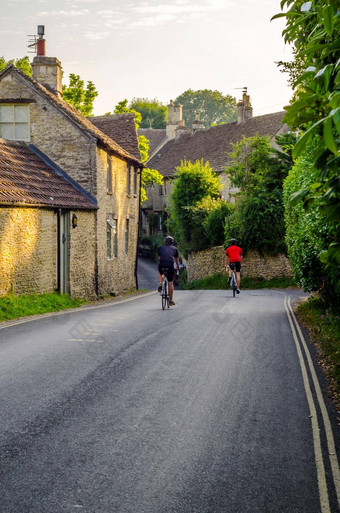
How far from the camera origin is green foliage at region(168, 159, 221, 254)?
44.1m

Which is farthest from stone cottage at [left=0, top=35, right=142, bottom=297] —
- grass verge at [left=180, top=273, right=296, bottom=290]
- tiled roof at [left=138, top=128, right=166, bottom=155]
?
tiled roof at [left=138, top=128, right=166, bottom=155]

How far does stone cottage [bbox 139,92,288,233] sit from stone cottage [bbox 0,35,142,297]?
2565cm

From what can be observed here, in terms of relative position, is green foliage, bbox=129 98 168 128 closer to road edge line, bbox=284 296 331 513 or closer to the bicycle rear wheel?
the bicycle rear wheel

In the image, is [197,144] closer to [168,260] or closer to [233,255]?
[233,255]

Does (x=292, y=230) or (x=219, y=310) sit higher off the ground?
(x=292, y=230)

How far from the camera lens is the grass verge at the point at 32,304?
685 inches

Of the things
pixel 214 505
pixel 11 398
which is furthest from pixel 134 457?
pixel 11 398

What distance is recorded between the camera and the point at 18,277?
19.4 m

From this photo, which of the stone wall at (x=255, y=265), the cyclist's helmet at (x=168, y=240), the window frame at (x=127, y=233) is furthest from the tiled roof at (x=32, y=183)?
the stone wall at (x=255, y=265)

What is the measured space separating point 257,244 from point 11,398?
3087cm

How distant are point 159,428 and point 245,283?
32.0 meters

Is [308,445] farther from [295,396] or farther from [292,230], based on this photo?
[292,230]

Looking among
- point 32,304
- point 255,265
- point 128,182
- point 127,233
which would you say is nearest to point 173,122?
point 255,265

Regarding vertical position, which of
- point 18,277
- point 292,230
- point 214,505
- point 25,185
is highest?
point 25,185
